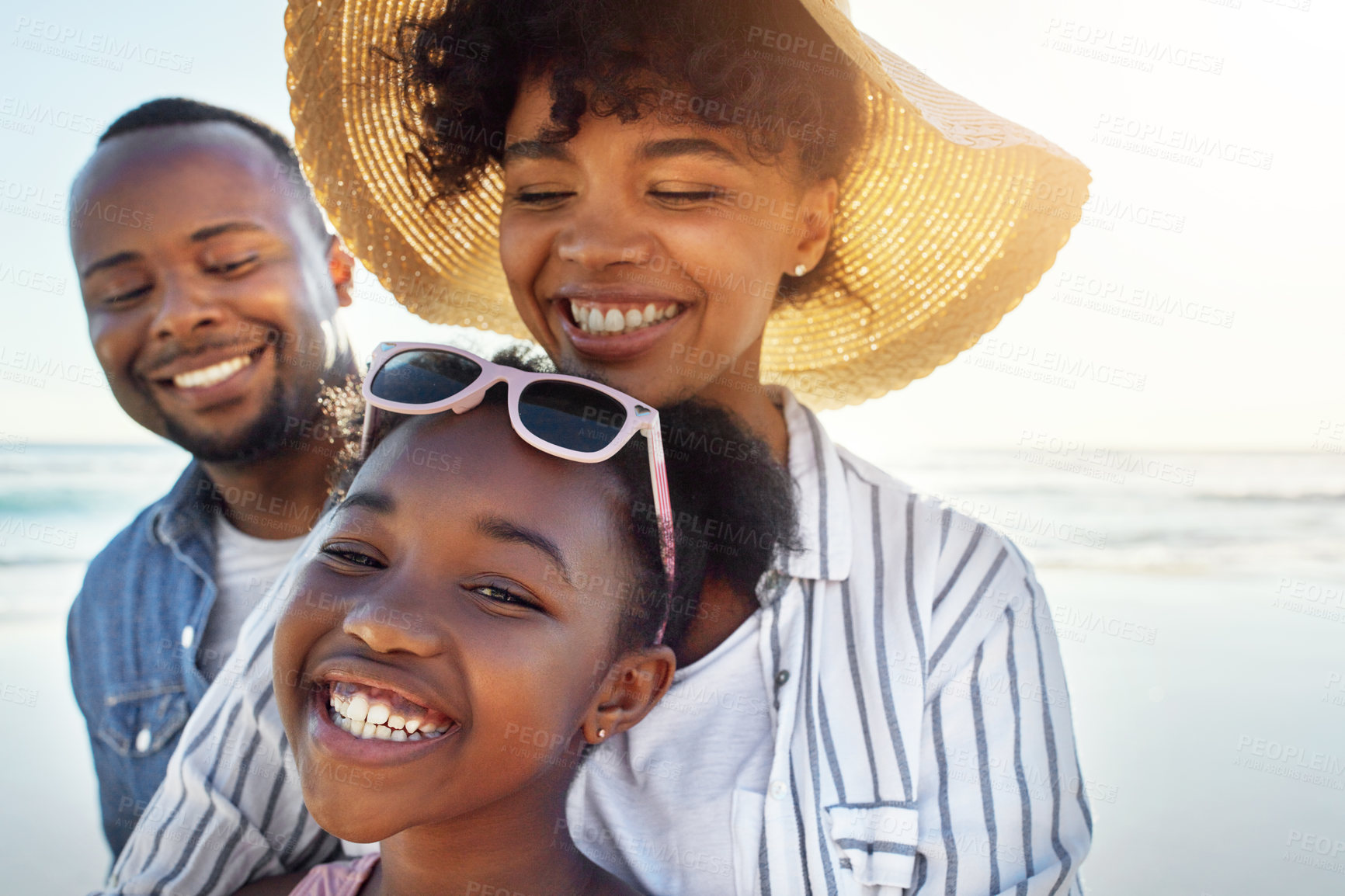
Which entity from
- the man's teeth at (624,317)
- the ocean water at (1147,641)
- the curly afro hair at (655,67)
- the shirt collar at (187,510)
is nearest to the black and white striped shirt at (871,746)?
the man's teeth at (624,317)

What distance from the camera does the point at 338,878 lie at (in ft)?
5.74

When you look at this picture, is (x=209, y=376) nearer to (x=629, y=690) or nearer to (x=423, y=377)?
(x=423, y=377)

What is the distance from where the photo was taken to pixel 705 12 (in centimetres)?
202

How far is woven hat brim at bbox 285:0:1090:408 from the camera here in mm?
2354

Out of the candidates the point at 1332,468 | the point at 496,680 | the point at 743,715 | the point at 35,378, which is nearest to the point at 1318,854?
the point at 743,715

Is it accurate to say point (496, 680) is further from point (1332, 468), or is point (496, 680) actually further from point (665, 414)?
point (1332, 468)

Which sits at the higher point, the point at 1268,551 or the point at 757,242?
the point at 757,242

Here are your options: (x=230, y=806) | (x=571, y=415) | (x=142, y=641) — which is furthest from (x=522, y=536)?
(x=142, y=641)

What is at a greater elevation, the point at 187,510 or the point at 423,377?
the point at 423,377

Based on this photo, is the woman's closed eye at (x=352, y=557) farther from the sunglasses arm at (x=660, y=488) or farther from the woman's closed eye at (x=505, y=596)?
the sunglasses arm at (x=660, y=488)

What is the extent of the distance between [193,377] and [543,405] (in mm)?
1284

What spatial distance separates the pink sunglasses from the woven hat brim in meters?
1.01

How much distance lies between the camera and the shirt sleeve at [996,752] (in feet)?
5.81

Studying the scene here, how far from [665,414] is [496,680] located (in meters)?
0.73
